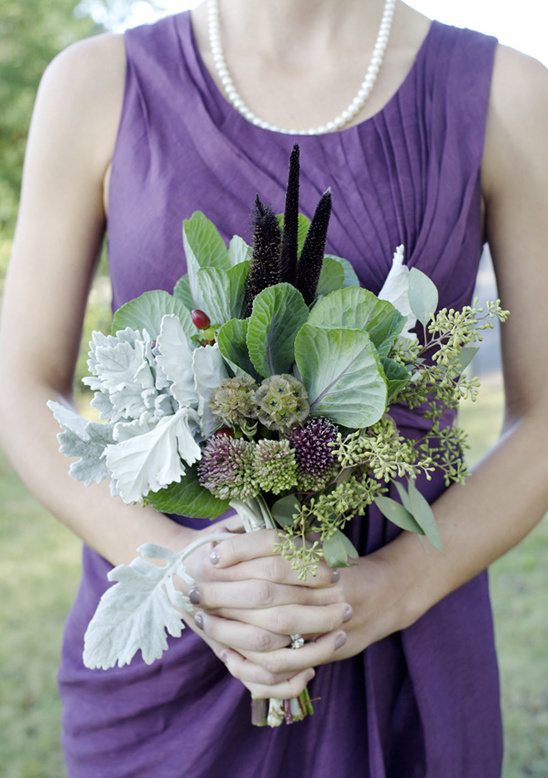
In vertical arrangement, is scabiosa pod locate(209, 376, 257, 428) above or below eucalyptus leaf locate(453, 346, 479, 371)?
below

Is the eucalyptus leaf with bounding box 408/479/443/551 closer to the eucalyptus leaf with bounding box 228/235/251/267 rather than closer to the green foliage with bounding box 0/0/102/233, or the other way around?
the eucalyptus leaf with bounding box 228/235/251/267

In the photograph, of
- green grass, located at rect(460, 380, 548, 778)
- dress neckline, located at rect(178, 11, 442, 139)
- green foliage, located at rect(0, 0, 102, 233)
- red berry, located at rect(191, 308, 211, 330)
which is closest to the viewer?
red berry, located at rect(191, 308, 211, 330)

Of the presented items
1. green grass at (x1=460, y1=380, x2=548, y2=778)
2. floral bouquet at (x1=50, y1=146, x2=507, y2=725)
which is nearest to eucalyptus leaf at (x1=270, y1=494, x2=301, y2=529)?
floral bouquet at (x1=50, y1=146, x2=507, y2=725)

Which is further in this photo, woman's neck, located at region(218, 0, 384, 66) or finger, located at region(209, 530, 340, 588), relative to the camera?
woman's neck, located at region(218, 0, 384, 66)

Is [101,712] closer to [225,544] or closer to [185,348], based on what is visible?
[225,544]

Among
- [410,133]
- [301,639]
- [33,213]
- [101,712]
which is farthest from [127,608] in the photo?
[410,133]

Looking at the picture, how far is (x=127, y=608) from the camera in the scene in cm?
102

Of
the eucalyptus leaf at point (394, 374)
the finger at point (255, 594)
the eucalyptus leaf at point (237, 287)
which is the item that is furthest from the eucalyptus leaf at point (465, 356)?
the finger at point (255, 594)

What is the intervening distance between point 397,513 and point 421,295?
326mm

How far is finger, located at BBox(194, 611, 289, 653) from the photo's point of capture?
118 cm

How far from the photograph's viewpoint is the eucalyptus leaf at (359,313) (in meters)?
0.98

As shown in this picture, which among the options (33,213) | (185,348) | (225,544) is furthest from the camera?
(33,213)

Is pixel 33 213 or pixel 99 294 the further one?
pixel 99 294

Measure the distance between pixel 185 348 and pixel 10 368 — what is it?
639mm
